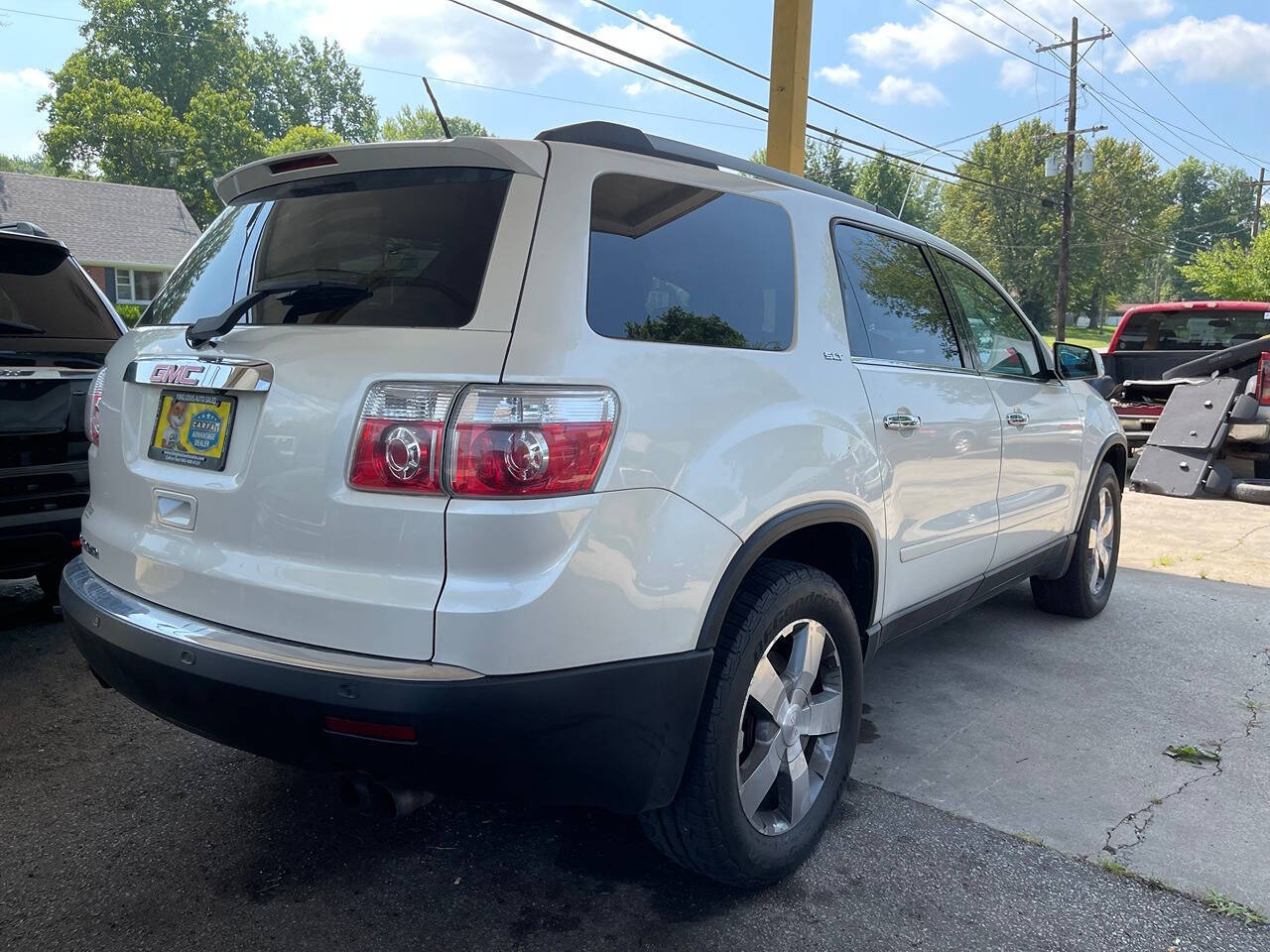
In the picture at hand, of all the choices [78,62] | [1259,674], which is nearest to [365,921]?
[1259,674]

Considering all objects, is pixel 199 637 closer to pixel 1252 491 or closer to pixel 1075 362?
pixel 1075 362

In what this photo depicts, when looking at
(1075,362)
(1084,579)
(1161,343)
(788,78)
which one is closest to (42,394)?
(1075,362)

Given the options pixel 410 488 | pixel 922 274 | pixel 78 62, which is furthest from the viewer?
pixel 78 62

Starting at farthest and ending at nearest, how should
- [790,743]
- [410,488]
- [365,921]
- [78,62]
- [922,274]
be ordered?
1. [78,62]
2. [922,274]
3. [790,743]
4. [365,921]
5. [410,488]

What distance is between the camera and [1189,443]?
9.29 metres

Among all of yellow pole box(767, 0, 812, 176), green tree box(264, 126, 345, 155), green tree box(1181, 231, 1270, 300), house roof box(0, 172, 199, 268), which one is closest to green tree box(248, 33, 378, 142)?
green tree box(264, 126, 345, 155)

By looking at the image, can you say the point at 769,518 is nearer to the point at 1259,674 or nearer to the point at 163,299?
the point at 163,299

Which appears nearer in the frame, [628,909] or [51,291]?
[628,909]

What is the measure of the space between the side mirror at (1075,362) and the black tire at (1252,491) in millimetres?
5559

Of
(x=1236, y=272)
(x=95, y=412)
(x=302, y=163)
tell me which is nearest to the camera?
(x=302, y=163)

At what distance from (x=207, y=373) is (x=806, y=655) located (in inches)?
66.4

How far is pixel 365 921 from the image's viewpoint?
2.33 metres

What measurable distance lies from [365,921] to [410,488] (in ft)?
3.87

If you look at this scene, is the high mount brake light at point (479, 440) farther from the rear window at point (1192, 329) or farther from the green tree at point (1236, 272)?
the green tree at point (1236, 272)
